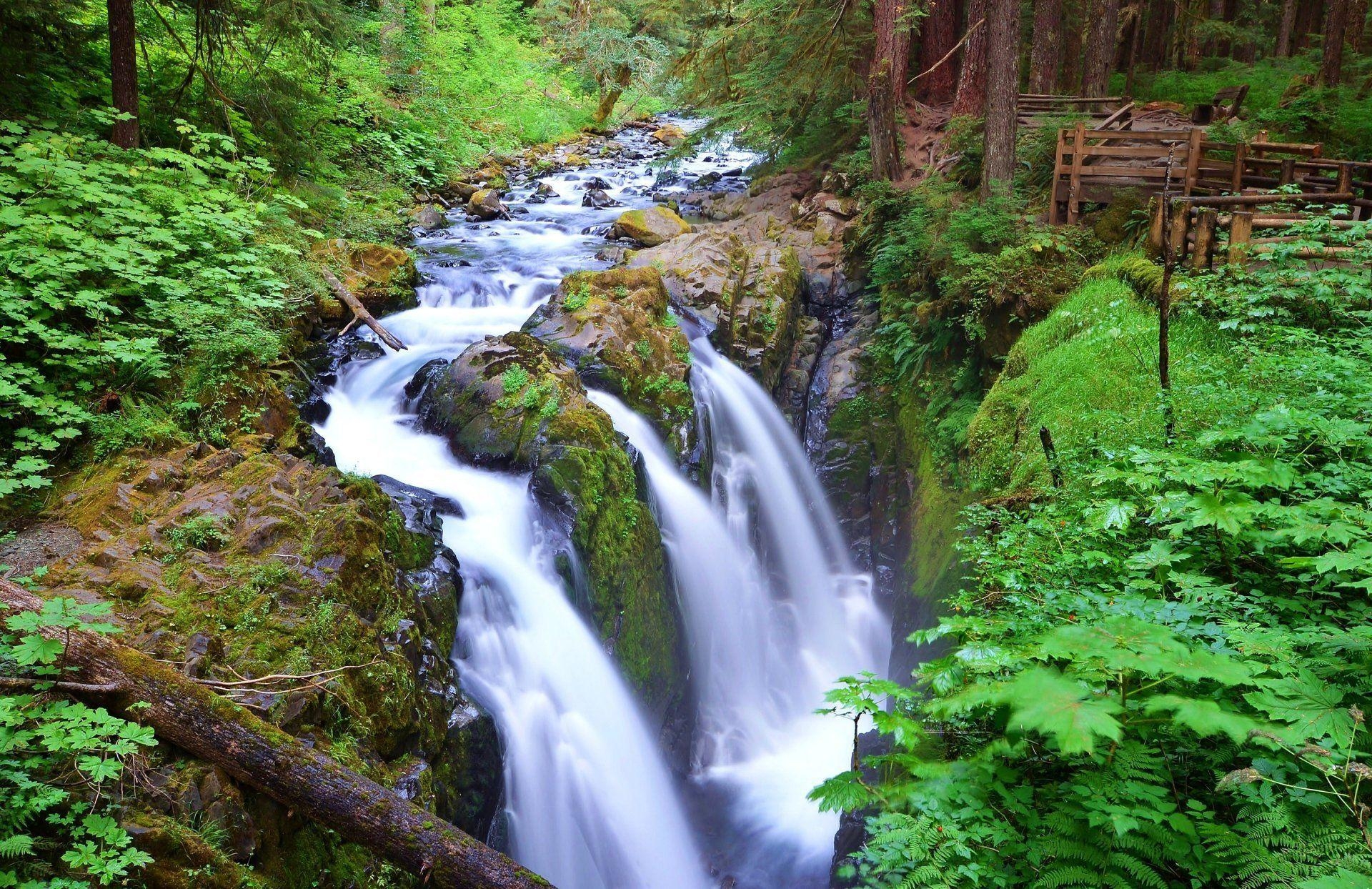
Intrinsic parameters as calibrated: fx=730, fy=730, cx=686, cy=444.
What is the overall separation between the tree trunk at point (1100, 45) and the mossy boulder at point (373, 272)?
15.6 metres

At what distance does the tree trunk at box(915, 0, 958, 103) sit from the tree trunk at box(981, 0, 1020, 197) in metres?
6.74

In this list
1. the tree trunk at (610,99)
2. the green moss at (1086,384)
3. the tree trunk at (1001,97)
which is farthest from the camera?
the tree trunk at (610,99)

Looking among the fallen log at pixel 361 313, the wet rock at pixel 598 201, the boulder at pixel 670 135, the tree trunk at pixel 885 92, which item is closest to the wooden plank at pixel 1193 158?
the tree trunk at pixel 885 92

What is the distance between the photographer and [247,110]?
9.52 m

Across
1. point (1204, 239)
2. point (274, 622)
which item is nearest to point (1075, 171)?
point (1204, 239)

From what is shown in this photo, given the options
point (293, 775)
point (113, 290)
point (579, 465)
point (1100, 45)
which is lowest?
point (293, 775)

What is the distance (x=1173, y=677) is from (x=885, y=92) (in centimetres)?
1292

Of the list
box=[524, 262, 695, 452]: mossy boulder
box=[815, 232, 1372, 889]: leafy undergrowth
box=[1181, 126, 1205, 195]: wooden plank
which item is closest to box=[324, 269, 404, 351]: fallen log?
box=[524, 262, 695, 452]: mossy boulder

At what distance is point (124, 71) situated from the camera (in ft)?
24.5

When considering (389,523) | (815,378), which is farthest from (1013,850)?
(815,378)

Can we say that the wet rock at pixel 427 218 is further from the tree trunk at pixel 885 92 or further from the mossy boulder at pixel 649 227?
the tree trunk at pixel 885 92

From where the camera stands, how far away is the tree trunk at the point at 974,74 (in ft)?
47.4

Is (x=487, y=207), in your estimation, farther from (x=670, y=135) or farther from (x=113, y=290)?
(x=670, y=135)

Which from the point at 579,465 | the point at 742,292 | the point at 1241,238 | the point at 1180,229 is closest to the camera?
the point at 1241,238
